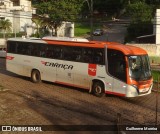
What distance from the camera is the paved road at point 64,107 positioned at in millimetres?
13930

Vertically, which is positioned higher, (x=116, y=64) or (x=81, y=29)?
(x=81, y=29)

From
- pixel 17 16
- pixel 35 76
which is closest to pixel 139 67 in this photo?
pixel 35 76

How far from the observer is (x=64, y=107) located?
16078 mm

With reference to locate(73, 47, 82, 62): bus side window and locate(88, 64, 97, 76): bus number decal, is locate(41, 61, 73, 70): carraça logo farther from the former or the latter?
locate(88, 64, 97, 76): bus number decal

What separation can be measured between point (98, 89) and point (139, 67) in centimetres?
256

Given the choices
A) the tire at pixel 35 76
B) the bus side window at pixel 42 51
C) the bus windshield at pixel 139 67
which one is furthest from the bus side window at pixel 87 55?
the tire at pixel 35 76

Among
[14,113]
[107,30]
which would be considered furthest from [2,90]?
[107,30]

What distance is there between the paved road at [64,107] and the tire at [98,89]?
304 millimetres

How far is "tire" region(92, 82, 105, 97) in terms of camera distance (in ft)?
61.3

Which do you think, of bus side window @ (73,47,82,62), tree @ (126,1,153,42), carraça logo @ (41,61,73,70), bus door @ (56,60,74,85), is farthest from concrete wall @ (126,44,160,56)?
bus side window @ (73,47,82,62)

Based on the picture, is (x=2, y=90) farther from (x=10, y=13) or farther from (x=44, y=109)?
(x=10, y=13)

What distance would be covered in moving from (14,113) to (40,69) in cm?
775

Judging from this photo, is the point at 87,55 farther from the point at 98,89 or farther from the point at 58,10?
the point at 58,10

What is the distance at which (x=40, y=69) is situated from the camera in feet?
72.5
